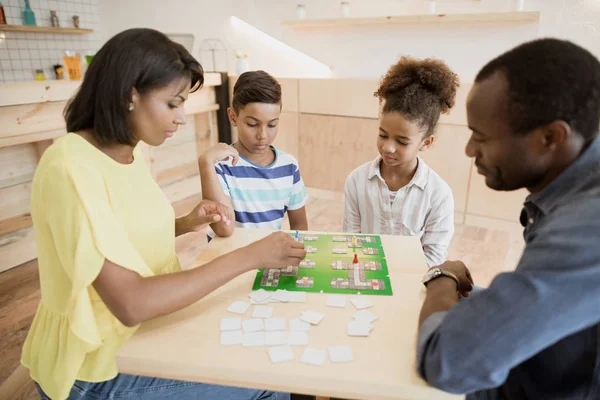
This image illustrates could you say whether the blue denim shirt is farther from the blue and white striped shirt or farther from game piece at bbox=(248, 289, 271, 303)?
the blue and white striped shirt

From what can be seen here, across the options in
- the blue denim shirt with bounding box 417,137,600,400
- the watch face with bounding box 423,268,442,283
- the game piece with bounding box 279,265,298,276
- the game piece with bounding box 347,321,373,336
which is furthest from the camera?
the game piece with bounding box 279,265,298,276

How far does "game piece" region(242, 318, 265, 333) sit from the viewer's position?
0.85 m

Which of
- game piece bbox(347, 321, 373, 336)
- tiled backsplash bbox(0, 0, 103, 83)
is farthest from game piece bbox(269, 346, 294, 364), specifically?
tiled backsplash bbox(0, 0, 103, 83)

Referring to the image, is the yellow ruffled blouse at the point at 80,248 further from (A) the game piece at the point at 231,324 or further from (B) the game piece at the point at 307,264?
(B) the game piece at the point at 307,264

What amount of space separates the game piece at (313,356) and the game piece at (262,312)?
0.45 ft

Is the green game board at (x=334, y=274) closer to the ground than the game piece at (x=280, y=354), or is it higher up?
closer to the ground

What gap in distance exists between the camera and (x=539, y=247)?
2.08 feet

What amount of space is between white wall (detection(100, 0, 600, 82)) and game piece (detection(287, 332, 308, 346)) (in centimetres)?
345

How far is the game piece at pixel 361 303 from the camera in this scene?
932mm

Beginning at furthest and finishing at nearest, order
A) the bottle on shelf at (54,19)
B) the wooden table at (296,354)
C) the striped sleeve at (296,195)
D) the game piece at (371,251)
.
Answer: the bottle on shelf at (54,19) → the striped sleeve at (296,195) → the game piece at (371,251) → the wooden table at (296,354)

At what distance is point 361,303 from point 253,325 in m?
0.25

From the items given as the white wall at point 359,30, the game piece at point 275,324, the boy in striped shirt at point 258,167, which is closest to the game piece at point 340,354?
the game piece at point 275,324

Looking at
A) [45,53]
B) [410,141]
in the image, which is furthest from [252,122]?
[45,53]

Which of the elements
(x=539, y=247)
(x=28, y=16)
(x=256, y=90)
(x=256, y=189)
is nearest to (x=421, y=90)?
(x=256, y=90)
